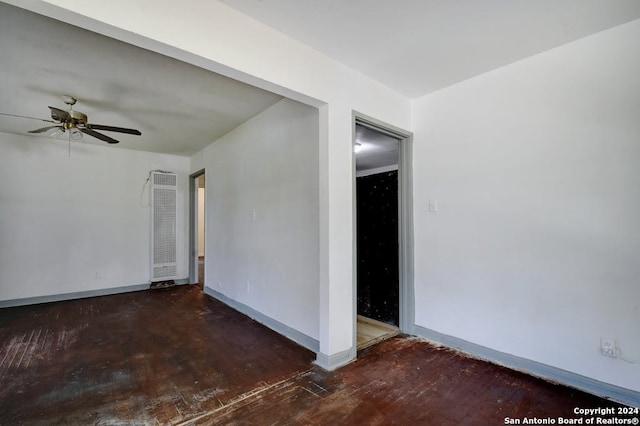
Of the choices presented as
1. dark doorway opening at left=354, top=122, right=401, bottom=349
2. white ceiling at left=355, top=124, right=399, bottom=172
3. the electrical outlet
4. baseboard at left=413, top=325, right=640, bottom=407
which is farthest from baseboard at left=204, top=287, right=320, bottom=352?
white ceiling at left=355, top=124, right=399, bottom=172

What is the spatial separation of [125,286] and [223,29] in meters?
5.19

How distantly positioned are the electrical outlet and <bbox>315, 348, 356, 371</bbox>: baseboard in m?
1.79

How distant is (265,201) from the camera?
3.62 metres

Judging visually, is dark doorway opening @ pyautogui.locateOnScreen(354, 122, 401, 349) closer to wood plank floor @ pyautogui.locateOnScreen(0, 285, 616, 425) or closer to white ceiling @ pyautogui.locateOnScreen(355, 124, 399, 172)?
white ceiling @ pyautogui.locateOnScreen(355, 124, 399, 172)

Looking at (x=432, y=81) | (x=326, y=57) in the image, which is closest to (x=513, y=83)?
(x=432, y=81)

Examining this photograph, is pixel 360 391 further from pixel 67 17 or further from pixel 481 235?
pixel 67 17

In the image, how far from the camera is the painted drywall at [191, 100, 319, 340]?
2.96m

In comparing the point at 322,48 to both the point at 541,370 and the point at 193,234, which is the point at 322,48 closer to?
the point at 541,370

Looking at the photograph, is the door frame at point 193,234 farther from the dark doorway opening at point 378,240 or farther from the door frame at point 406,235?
the door frame at point 406,235

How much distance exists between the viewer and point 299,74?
7.62ft

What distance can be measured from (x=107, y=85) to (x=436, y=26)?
2.99 m

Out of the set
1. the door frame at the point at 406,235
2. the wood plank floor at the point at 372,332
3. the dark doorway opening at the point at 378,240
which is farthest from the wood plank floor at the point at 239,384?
the dark doorway opening at the point at 378,240

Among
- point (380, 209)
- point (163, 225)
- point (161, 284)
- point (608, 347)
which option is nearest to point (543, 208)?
point (608, 347)

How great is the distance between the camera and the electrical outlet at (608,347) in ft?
6.70
